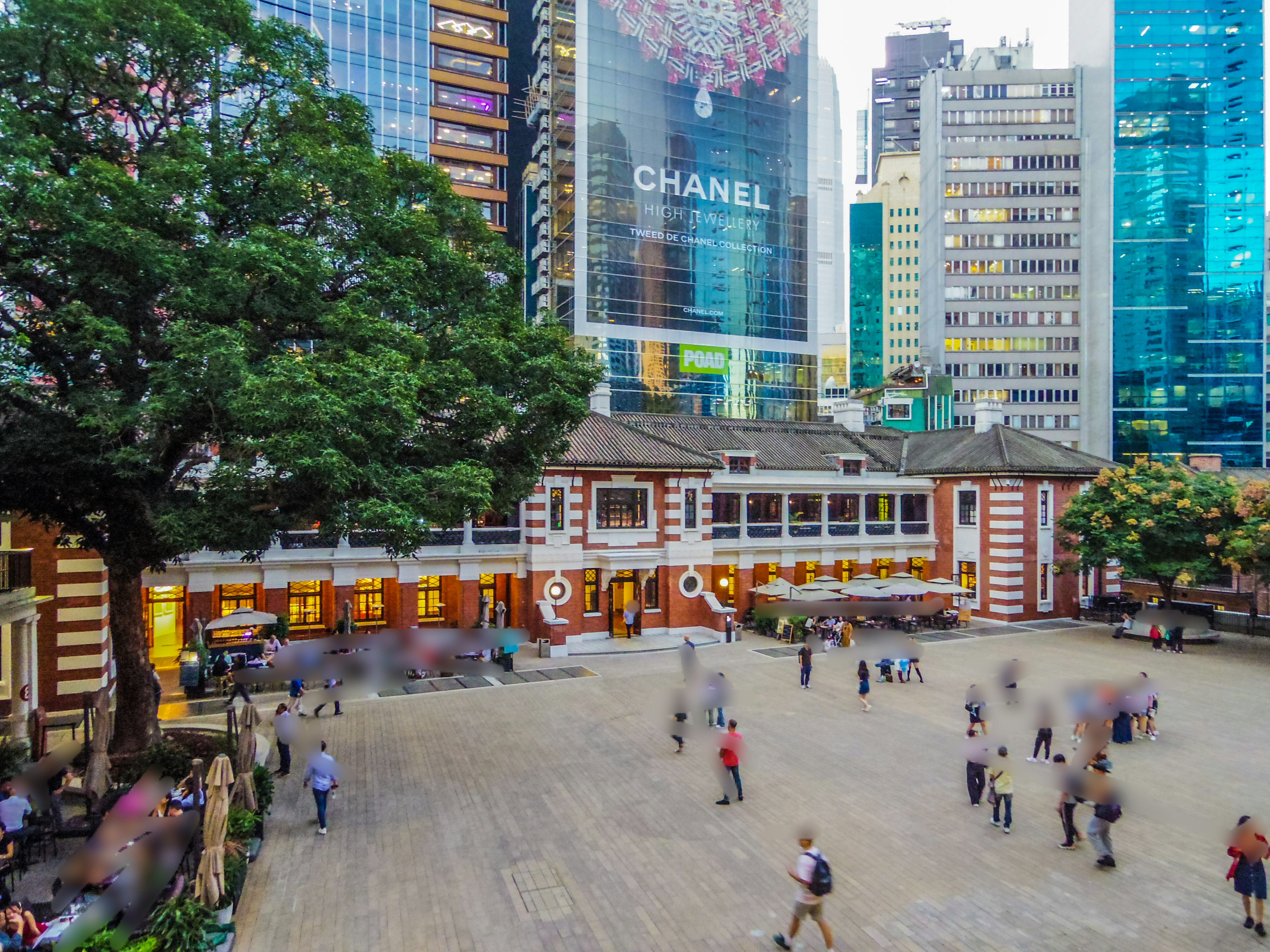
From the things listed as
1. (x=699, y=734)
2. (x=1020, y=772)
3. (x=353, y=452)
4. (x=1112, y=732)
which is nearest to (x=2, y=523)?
(x=353, y=452)

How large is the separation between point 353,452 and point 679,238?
64.7m

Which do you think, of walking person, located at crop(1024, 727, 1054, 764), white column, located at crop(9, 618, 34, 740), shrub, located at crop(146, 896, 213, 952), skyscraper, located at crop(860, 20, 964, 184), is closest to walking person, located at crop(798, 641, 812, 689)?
walking person, located at crop(1024, 727, 1054, 764)

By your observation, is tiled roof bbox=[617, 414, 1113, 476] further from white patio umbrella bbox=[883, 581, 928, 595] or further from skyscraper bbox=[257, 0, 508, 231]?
skyscraper bbox=[257, 0, 508, 231]

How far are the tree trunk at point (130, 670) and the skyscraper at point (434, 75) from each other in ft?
207

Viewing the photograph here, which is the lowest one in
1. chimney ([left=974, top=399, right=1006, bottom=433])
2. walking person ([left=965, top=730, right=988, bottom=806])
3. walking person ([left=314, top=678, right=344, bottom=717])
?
walking person ([left=314, top=678, right=344, bottom=717])

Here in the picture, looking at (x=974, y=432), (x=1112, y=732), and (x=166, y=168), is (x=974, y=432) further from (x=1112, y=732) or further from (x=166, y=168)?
(x=166, y=168)

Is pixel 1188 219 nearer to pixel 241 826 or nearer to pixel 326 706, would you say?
pixel 326 706

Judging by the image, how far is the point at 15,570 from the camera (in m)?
18.8

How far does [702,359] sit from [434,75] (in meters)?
39.5

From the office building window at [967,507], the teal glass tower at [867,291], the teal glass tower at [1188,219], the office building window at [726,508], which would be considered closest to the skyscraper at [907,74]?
the teal glass tower at [867,291]

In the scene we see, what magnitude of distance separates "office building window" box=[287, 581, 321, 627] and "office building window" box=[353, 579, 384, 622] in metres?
1.42

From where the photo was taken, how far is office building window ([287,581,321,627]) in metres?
30.8

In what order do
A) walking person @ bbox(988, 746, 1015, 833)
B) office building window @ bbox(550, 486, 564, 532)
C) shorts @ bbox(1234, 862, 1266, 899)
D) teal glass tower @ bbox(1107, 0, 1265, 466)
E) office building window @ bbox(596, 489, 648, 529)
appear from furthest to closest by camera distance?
teal glass tower @ bbox(1107, 0, 1265, 466) < office building window @ bbox(596, 489, 648, 529) < office building window @ bbox(550, 486, 564, 532) < walking person @ bbox(988, 746, 1015, 833) < shorts @ bbox(1234, 862, 1266, 899)

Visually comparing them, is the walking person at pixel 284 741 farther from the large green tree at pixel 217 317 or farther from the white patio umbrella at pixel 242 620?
the white patio umbrella at pixel 242 620
